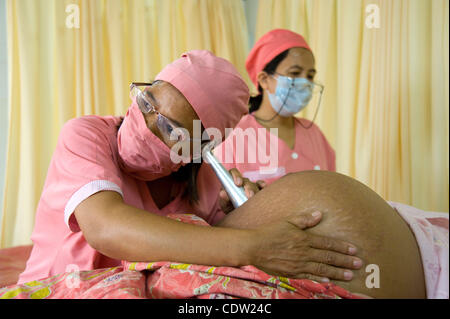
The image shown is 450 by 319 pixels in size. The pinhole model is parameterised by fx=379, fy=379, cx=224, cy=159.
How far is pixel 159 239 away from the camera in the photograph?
0.87m

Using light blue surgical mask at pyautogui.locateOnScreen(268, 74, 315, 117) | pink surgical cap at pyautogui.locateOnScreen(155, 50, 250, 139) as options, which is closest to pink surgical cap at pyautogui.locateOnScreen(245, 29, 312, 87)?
light blue surgical mask at pyautogui.locateOnScreen(268, 74, 315, 117)

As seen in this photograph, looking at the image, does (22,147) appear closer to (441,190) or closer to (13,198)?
(13,198)

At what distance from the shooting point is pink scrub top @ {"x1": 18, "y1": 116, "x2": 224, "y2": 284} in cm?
100

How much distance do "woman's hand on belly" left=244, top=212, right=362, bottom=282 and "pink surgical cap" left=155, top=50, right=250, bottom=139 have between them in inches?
17.1

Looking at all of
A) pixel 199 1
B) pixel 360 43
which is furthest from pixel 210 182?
pixel 199 1

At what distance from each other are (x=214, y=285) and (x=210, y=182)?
746mm

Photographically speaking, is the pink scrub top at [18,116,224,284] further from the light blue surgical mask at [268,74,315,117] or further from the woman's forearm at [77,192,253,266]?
the light blue surgical mask at [268,74,315,117]

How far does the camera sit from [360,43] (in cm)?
247

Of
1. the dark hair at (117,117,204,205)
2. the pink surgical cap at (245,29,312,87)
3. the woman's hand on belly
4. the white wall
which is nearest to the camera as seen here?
the woman's hand on belly

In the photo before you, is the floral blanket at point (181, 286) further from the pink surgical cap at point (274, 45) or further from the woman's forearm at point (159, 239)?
the pink surgical cap at point (274, 45)

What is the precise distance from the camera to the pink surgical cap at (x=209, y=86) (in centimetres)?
113

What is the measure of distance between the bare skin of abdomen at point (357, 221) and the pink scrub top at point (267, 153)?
1162 mm
